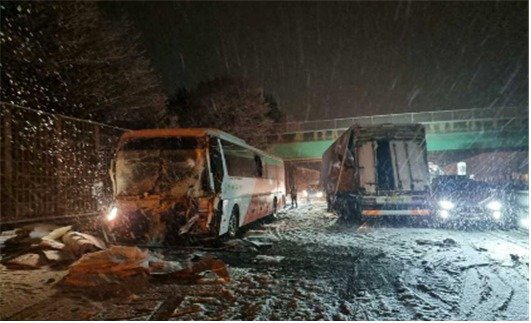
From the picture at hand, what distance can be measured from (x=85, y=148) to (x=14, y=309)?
9872mm

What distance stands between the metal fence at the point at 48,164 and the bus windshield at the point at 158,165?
89.7 inches

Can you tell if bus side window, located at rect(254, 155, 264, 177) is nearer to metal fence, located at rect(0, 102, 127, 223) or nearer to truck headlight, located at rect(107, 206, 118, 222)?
metal fence, located at rect(0, 102, 127, 223)

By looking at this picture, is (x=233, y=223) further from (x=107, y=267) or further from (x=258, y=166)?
(x=107, y=267)

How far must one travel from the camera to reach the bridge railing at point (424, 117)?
37219mm

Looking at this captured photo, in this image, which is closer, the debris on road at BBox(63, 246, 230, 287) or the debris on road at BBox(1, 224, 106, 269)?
the debris on road at BBox(63, 246, 230, 287)

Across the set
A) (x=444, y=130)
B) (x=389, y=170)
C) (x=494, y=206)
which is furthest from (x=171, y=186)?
(x=444, y=130)

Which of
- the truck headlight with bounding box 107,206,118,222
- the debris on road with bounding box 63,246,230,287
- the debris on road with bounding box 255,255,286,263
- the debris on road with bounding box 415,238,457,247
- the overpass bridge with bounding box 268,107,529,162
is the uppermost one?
the overpass bridge with bounding box 268,107,529,162

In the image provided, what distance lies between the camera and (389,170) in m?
15.4

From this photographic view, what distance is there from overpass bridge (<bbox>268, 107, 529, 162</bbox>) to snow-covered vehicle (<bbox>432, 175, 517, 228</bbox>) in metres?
23.8

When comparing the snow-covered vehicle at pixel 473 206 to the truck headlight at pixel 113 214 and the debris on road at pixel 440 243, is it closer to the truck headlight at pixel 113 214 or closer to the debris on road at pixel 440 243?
the debris on road at pixel 440 243

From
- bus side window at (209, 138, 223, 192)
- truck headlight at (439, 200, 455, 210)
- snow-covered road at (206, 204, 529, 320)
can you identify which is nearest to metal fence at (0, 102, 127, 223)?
bus side window at (209, 138, 223, 192)

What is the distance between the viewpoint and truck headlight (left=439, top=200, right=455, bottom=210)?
1439cm

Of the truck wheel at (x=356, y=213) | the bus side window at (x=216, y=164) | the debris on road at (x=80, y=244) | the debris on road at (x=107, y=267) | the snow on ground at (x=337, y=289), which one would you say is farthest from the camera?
the truck wheel at (x=356, y=213)

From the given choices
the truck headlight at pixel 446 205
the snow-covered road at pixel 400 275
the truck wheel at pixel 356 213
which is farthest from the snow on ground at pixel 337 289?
the truck wheel at pixel 356 213
